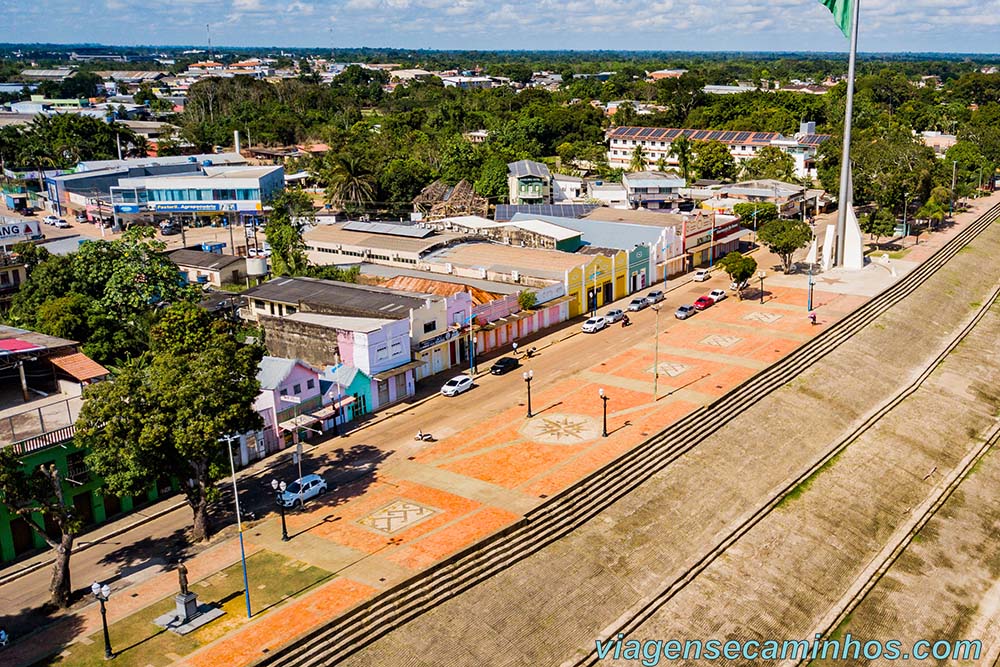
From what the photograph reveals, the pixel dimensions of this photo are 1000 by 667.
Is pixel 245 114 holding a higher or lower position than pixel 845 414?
higher

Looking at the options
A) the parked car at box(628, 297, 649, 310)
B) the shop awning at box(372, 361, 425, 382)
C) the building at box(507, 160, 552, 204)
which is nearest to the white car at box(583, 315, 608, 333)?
the parked car at box(628, 297, 649, 310)

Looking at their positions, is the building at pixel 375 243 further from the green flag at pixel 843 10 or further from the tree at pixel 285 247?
the green flag at pixel 843 10

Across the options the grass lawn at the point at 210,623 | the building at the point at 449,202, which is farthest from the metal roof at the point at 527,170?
the grass lawn at the point at 210,623

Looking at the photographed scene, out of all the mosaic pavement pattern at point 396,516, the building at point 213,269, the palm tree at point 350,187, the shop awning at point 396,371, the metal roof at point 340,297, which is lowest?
the mosaic pavement pattern at point 396,516

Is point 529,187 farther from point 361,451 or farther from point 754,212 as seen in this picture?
point 361,451

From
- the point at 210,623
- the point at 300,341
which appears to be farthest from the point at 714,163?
the point at 210,623

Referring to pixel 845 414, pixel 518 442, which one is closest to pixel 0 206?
pixel 518 442

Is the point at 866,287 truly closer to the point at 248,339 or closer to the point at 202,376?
the point at 248,339
